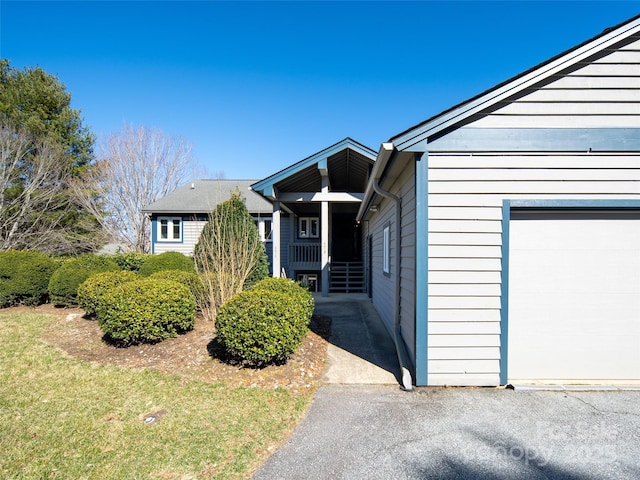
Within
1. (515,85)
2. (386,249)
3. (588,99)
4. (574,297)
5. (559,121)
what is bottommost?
(574,297)

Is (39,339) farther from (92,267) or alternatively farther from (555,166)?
(555,166)

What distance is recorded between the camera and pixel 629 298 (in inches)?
159

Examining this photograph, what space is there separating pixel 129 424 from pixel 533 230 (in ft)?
17.2

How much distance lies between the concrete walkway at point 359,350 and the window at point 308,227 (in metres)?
7.36

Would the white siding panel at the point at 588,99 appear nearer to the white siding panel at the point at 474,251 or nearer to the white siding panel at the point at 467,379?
the white siding panel at the point at 474,251

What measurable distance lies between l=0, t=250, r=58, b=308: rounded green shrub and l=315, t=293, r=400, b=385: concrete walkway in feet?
25.7

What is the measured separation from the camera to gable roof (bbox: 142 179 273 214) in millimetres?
16234

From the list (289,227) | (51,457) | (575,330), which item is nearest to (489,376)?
(575,330)

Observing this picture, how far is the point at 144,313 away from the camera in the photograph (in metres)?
5.28

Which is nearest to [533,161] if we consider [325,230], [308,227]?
[325,230]

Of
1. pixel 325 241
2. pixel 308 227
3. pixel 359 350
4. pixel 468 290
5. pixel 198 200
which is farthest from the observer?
pixel 198 200

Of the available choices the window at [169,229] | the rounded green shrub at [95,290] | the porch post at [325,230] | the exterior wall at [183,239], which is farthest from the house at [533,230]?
the window at [169,229]

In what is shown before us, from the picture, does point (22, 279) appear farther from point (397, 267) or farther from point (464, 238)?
point (464, 238)

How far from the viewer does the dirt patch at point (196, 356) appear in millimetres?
4305
